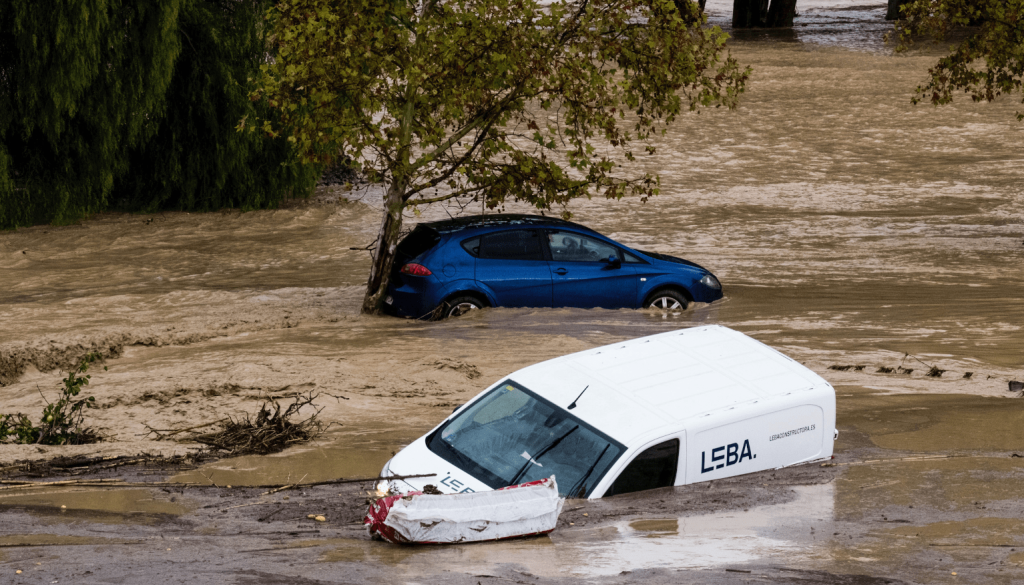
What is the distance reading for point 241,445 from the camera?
8180 millimetres

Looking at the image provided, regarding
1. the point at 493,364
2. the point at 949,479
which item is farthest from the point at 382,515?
the point at 493,364

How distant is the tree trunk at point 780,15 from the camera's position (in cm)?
5309

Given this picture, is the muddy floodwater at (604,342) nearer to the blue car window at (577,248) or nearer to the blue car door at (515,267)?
the blue car door at (515,267)

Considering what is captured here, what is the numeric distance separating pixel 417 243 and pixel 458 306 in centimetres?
99

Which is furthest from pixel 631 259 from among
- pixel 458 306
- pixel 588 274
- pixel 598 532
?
pixel 598 532

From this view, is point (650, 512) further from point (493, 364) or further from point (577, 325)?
point (577, 325)

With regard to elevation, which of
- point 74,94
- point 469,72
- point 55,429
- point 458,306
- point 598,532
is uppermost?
point 469,72

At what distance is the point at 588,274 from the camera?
45.1 feet

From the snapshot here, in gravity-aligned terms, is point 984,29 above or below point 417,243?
above

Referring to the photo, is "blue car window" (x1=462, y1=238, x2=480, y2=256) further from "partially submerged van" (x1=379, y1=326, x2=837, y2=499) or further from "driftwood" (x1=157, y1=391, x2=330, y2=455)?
"partially submerged van" (x1=379, y1=326, x2=837, y2=499)

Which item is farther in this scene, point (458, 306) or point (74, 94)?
point (74, 94)

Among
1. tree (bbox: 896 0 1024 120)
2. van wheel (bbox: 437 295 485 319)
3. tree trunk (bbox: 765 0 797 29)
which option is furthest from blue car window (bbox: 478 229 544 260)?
tree trunk (bbox: 765 0 797 29)

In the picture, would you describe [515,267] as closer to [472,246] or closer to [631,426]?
[472,246]

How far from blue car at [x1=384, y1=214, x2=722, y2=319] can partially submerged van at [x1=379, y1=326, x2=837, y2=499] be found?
5.76 meters
